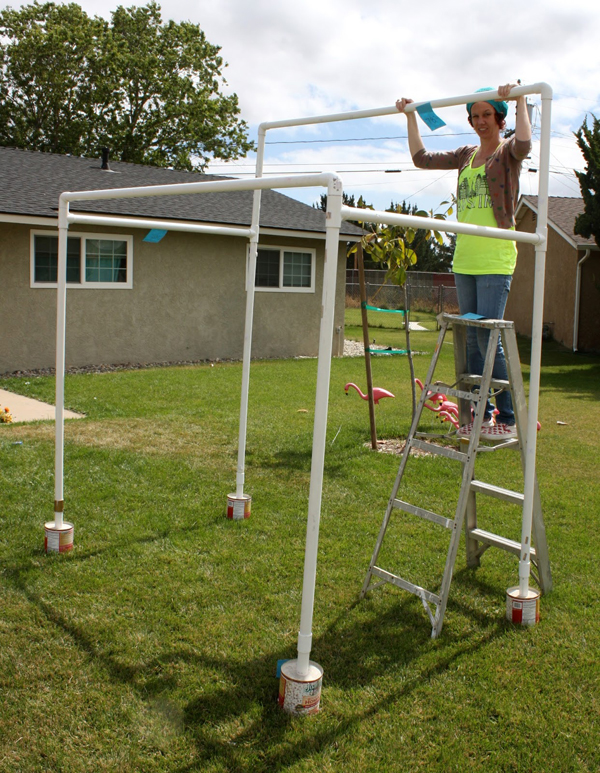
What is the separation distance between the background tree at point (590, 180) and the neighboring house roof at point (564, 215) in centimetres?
159

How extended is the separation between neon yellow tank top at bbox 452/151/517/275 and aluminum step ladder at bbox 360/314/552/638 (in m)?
0.31

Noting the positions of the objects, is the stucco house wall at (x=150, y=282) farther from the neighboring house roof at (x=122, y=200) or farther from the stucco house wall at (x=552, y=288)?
the stucco house wall at (x=552, y=288)

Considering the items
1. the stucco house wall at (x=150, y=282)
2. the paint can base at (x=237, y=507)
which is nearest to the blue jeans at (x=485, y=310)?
the paint can base at (x=237, y=507)

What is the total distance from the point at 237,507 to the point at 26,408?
4.89m

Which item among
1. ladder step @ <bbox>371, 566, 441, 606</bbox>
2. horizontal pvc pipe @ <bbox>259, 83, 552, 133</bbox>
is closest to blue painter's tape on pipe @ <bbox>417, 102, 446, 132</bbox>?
horizontal pvc pipe @ <bbox>259, 83, 552, 133</bbox>

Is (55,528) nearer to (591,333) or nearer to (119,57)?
(591,333)

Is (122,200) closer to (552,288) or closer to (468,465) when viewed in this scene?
(468,465)

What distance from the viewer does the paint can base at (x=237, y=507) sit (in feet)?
15.4

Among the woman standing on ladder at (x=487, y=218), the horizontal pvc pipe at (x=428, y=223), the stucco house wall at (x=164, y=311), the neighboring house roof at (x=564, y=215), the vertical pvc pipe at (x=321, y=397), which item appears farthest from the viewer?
the neighboring house roof at (x=564, y=215)

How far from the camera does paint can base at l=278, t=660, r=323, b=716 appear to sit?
8.64 feet

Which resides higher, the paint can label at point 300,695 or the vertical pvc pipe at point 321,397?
the vertical pvc pipe at point 321,397

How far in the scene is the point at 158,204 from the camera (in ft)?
46.2

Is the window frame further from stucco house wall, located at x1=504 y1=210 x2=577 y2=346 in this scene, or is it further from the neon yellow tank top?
the neon yellow tank top

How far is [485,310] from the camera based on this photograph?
3.70 m
